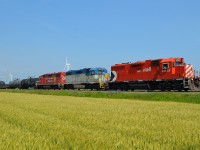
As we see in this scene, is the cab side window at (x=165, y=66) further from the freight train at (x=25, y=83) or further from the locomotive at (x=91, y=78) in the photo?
the freight train at (x=25, y=83)

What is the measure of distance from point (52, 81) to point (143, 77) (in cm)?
3833

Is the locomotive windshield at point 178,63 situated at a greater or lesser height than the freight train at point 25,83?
greater

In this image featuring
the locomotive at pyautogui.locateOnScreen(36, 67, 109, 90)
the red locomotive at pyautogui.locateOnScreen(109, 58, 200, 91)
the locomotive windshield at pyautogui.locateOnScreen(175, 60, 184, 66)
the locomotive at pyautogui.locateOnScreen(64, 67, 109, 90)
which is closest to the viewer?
the red locomotive at pyautogui.locateOnScreen(109, 58, 200, 91)

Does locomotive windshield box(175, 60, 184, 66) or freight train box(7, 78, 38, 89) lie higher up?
locomotive windshield box(175, 60, 184, 66)

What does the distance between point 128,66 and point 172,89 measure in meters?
8.96

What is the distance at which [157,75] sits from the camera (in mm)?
46500

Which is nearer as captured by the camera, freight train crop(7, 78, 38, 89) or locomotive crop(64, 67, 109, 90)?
locomotive crop(64, 67, 109, 90)

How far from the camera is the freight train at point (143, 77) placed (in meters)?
43.8

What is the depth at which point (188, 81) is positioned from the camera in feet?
141

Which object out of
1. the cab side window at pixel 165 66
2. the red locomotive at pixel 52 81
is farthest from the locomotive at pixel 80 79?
the cab side window at pixel 165 66

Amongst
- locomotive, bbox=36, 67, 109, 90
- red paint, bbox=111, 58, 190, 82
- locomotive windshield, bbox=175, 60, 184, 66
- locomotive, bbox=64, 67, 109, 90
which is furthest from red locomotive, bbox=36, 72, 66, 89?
locomotive windshield, bbox=175, 60, 184, 66

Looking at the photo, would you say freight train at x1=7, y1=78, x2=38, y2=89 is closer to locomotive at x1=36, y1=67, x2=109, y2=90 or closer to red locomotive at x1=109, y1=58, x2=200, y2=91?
locomotive at x1=36, y1=67, x2=109, y2=90

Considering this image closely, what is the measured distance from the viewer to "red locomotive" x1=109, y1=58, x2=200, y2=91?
1718 inches

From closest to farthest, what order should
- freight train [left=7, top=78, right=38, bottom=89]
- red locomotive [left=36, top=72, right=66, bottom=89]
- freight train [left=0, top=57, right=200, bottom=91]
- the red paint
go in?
freight train [left=0, top=57, right=200, bottom=91], the red paint, red locomotive [left=36, top=72, right=66, bottom=89], freight train [left=7, top=78, right=38, bottom=89]
